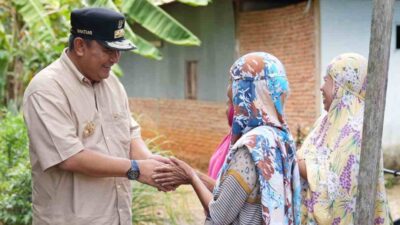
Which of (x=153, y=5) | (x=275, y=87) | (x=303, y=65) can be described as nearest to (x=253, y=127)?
(x=275, y=87)

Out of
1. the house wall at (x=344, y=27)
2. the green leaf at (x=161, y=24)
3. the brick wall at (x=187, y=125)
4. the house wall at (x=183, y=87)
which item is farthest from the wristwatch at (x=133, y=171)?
the brick wall at (x=187, y=125)

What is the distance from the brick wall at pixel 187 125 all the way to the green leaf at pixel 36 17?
3.14 m

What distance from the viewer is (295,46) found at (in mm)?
9828

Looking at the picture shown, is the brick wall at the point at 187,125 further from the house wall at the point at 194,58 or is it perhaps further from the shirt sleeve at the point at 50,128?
the shirt sleeve at the point at 50,128

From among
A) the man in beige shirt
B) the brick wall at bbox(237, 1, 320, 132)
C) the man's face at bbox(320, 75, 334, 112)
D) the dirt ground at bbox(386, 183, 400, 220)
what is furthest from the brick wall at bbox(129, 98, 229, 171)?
the man in beige shirt

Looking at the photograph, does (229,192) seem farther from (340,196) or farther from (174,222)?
(174,222)

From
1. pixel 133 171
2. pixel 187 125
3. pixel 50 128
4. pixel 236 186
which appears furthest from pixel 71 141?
pixel 187 125

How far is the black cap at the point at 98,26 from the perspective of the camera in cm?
319

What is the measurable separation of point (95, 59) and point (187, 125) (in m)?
9.11

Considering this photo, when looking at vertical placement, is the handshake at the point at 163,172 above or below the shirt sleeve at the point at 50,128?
below

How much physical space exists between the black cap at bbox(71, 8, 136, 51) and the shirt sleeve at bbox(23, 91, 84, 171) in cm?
32

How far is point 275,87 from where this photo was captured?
9.34ft

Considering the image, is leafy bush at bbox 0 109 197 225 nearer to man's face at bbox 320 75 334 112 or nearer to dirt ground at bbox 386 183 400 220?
man's face at bbox 320 75 334 112

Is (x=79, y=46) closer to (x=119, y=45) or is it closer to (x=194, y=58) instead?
(x=119, y=45)
